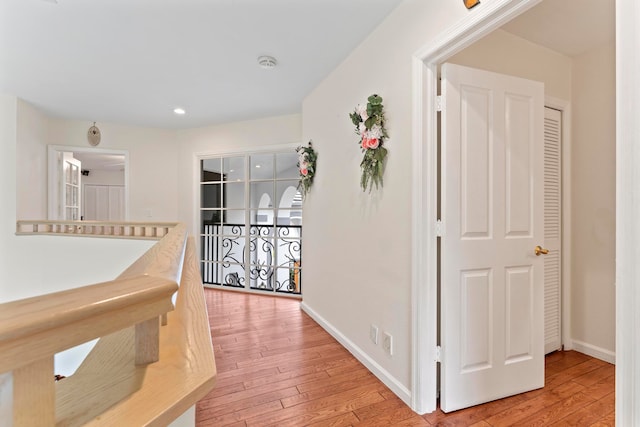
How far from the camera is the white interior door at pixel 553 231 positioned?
2.49 m

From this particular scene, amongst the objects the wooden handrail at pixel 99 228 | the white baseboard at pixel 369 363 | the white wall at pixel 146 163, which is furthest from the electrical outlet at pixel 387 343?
the white wall at pixel 146 163

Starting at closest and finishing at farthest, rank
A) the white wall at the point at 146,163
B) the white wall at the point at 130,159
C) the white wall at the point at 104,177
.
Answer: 1. the white wall at the point at 130,159
2. the white wall at the point at 146,163
3. the white wall at the point at 104,177

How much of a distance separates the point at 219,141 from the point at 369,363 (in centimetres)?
363

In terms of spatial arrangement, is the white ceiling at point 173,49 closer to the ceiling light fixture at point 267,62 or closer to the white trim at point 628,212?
the ceiling light fixture at point 267,62

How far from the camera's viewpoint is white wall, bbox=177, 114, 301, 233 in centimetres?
419

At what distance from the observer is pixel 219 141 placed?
15.0 feet

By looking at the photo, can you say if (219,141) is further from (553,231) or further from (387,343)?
(553,231)

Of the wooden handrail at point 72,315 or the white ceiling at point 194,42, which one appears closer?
the wooden handrail at point 72,315

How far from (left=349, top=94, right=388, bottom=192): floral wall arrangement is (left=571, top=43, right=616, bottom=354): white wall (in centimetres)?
172

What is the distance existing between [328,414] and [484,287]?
3.79ft

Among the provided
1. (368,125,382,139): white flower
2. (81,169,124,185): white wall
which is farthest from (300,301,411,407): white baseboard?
(81,169,124,185): white wall

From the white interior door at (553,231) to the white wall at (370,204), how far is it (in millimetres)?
1380

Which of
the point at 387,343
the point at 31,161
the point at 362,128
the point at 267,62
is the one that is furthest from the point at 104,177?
the point at 387,343

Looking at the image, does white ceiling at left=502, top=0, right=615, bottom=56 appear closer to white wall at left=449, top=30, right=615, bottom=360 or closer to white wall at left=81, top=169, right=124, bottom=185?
white wall at left=449, top=30, right=615, bottom=360
